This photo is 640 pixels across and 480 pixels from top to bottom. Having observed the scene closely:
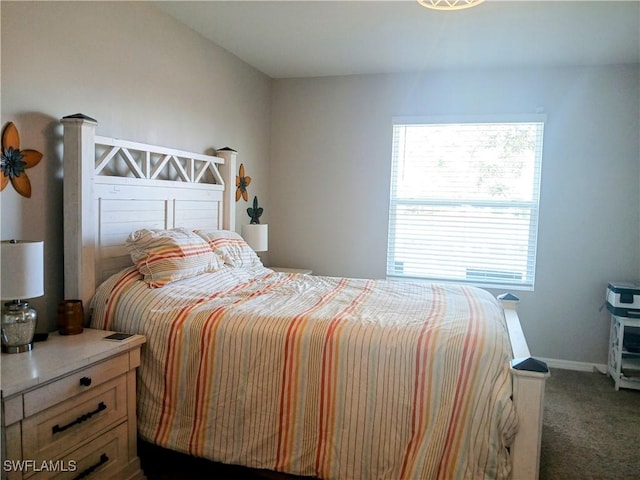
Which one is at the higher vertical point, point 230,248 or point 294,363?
point 230,248

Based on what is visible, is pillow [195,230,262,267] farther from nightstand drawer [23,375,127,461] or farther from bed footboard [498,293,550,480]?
bed footboard [498,293,550,480]

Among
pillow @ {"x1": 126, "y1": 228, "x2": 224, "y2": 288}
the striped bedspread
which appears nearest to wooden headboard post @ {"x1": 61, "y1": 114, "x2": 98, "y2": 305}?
the striped bedspread

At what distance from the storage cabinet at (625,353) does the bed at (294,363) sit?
A: 1511 millimetres

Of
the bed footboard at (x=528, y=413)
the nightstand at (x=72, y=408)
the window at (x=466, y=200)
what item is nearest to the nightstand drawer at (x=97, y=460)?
the nightstand at (x=72, y=408)

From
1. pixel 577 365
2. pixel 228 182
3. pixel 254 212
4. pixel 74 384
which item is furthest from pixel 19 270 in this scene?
pixel 577 365

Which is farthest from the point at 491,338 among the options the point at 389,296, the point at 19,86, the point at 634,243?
the point at 634,243

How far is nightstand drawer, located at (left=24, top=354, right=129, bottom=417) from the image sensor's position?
160cm

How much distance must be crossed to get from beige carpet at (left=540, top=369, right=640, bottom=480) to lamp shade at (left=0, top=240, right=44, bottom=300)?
98.8 inches

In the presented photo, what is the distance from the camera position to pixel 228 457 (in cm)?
203

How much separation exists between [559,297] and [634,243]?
0.72 metres

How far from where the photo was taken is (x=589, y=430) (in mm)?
2809

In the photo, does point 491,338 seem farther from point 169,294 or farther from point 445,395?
point 169,294

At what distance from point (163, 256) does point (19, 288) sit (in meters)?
0.74

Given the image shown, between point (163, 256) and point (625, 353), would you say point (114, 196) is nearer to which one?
point (163, 256)
